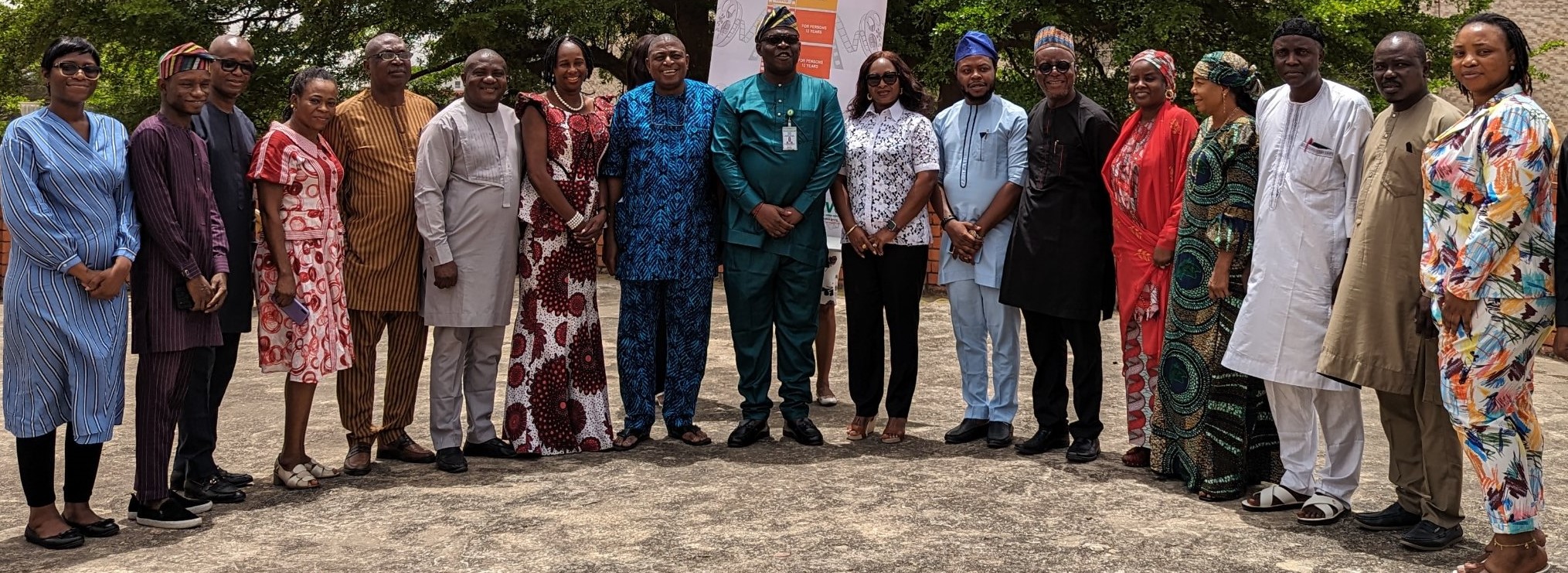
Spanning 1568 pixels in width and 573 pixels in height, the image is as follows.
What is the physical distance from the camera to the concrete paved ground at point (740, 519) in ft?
13.1

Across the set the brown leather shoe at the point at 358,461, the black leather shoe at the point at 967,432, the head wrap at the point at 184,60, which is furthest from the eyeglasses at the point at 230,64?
the black leather shoe at the point at 967,432

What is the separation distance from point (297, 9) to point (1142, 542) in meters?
10.6

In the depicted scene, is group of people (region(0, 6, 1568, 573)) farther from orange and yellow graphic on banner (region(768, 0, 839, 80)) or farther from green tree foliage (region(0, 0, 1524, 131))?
green tree foliage (region(0, 0, 1524, 131))

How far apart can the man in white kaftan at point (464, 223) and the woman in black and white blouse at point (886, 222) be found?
136cm

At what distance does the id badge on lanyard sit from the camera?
18.0 ft

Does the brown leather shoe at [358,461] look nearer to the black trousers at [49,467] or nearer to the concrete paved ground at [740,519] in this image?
the concrete paved ground at [740,519]

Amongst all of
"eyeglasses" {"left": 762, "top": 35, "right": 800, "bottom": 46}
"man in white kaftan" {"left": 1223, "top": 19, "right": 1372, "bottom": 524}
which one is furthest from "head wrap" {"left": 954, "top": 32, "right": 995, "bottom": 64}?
"man in white kaftan" {"left": 1223, "top": 19, "right": 1372, "bottom": 524}

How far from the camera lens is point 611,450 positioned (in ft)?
18.2

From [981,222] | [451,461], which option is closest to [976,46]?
[981,222]

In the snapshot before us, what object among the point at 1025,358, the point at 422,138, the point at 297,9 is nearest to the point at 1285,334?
the point at 422,138

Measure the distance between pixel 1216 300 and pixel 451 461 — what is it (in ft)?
9.42

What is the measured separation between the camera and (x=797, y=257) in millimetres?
5562

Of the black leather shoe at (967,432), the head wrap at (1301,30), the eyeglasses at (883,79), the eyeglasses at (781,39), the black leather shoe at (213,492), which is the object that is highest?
the head wrap at (1301,30)

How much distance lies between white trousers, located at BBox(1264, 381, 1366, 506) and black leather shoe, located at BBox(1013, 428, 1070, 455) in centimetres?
100
